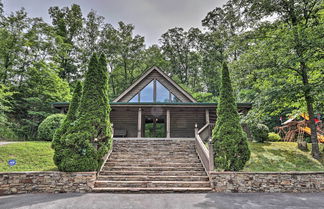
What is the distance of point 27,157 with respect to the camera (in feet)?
25.4

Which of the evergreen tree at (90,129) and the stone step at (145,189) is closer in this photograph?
the stone step at (145,189)

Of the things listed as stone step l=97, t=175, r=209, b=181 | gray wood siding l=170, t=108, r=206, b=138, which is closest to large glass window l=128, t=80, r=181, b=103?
gray wood siding l=170, t=108, r=206, b=138

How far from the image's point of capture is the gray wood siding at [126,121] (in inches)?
575

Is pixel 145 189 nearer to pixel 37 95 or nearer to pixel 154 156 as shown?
pixel 154 156

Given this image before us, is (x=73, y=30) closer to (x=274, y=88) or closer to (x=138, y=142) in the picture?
(x=138, y=142)

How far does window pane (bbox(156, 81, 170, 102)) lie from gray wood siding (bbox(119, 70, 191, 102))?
0.31 meters

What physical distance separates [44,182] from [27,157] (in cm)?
308

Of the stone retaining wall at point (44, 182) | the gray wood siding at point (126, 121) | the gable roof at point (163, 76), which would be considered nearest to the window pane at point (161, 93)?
the gable roof at point (163, 76)

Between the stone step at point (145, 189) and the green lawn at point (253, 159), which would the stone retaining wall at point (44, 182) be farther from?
the green lawn at point (253, 159)

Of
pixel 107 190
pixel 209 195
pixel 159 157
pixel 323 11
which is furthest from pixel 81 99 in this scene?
pixel 323 11

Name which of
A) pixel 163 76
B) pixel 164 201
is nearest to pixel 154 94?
pixel 163 76

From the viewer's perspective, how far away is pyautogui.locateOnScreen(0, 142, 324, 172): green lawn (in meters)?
7.12

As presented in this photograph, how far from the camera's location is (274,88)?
9039 millimetres

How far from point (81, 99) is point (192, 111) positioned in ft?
31.1
